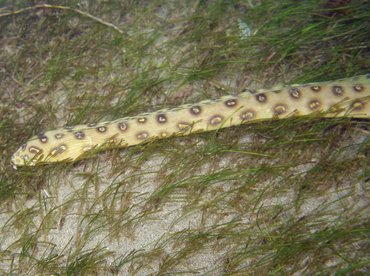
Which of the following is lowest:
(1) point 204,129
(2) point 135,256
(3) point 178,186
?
(2) point 135,256

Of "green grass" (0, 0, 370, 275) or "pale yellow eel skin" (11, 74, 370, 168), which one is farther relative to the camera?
"pale yellow eel skin" (11, 74, 370, 168)

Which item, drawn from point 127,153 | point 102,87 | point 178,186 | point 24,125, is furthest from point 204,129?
point 24,125

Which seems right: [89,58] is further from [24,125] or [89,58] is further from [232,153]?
[232,153]

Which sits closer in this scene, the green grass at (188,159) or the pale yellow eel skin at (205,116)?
the green grass at (188,159)

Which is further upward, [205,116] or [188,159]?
[205,116]

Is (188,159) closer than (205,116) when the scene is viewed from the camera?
No
